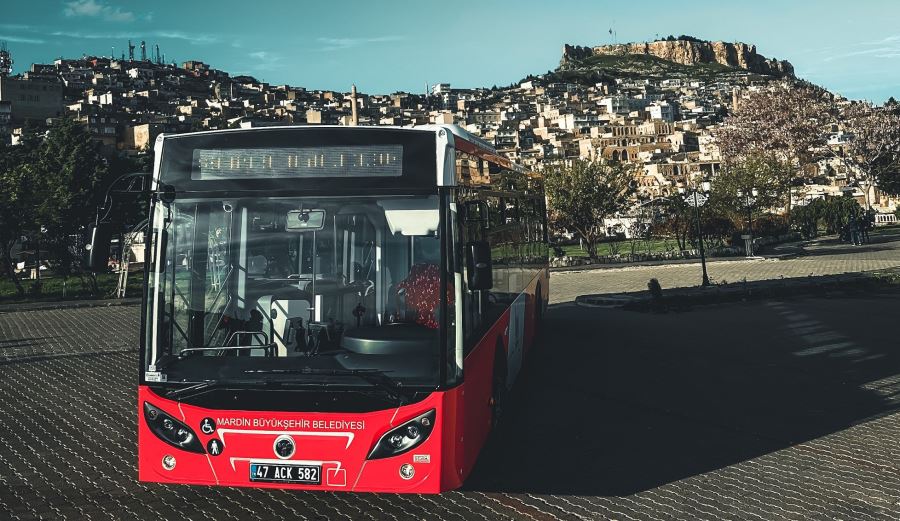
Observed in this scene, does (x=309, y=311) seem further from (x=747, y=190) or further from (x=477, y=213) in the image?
(x=747, y=190)

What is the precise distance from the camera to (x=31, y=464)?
292 inches

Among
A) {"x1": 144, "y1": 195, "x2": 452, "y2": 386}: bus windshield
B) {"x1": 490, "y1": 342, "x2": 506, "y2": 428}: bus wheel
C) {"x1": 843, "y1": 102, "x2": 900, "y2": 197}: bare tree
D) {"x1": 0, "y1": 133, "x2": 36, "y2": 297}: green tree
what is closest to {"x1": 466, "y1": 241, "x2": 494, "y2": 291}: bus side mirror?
{"x1": 144, "y1": 195, "x2": 452, "y2": 386}: bus windshield

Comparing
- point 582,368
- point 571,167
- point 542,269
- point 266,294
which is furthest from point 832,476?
point 571,167

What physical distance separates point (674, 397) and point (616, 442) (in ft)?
7.40

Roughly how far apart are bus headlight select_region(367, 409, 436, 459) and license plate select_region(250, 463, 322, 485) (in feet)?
1.20

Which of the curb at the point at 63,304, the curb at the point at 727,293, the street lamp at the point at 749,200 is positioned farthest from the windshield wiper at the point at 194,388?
the street lamp at the point at 749,200

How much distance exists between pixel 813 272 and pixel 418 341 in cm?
2373

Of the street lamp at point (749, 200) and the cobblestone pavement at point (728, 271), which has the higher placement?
the street lamp at point (749, 200)

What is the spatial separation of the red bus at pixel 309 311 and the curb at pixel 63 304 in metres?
21.4

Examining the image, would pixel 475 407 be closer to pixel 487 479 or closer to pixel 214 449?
pixel 487 479

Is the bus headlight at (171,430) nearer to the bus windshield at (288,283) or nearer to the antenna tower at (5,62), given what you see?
the bus windshield at (288,283)

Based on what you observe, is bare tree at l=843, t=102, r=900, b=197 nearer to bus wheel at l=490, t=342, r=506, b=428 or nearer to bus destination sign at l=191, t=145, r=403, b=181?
bus wheel at l=490, t=342, r=506, b=428

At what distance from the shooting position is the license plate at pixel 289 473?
5.48 metres

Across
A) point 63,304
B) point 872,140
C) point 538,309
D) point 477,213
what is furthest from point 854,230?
point 477,213
